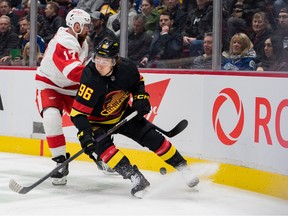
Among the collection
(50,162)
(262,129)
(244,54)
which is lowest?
(50,162)

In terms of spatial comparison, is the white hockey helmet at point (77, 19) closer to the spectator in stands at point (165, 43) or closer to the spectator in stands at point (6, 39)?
the spectator in stands at point (165, 43)

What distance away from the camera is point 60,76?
4703 millimetres

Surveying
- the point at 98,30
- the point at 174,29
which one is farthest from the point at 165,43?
the point at 98,30

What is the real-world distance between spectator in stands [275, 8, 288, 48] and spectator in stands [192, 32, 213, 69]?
0.73 meters

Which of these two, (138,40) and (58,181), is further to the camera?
(138,40)

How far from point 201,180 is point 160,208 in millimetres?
920

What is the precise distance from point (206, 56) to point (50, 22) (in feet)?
6.14

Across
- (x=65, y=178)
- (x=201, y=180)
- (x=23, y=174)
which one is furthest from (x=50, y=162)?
(x=201, y=180)

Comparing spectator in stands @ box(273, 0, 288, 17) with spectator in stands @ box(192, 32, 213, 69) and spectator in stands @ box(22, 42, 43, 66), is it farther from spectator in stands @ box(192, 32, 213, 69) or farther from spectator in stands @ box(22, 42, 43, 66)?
spectator in stands @ box(22, 42, 43, 66)

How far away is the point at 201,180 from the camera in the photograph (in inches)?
187

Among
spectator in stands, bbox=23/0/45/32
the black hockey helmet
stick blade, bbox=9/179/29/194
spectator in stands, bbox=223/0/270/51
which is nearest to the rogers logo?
spectator in stands, bbox=223/0/270/51

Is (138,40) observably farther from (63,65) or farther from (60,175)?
(60,175)

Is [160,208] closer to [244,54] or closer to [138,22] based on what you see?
[244,54]

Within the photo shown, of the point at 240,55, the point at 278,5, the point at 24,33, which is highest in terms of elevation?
the point at 278,5
